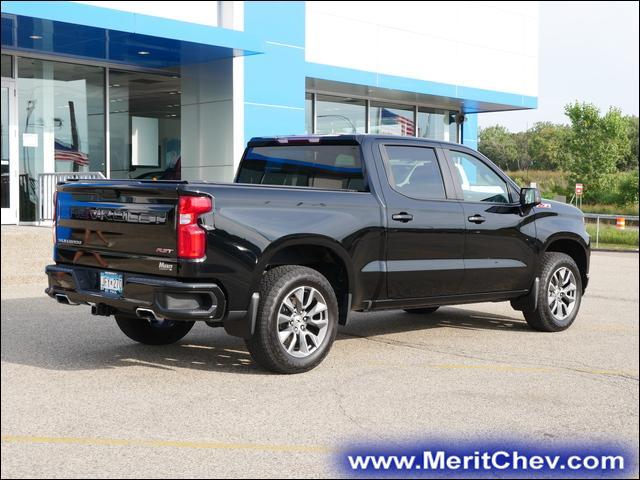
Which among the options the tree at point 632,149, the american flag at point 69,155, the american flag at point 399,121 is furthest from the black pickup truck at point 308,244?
the tree at point 632,149

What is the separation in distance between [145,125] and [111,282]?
42.7 feet

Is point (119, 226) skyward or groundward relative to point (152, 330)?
skyward

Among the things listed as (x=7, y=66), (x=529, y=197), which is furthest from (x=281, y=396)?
(x=7, y=66)

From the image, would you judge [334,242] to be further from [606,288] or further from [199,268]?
A: [606,288]

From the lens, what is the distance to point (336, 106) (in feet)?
75.1

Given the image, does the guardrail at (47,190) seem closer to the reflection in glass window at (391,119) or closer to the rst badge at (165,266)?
the reflection in glass window at (391,119)

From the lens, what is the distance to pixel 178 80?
19.0 m

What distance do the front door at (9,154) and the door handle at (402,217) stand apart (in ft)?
36.4

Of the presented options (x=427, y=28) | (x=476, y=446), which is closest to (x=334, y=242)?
(x=476, y=446)

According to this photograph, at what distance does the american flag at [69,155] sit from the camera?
17453 mm

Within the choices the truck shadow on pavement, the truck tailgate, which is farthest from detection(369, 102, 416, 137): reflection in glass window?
the truck tailgate

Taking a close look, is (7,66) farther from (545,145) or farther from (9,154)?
(545,145)

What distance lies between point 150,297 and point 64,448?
1.74m

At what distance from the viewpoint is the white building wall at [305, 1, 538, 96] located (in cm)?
1972
